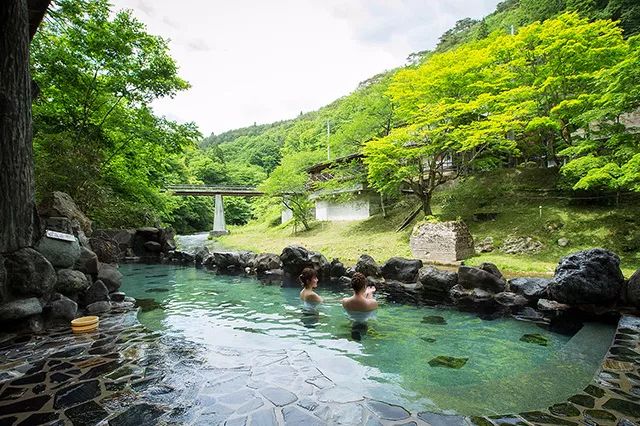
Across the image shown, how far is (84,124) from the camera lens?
42.3ft

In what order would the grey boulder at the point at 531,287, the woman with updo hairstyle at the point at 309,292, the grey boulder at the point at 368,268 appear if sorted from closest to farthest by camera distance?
the woman with updo hairstyle at the point at 309,292, the grey boulder at the point at 531,287, the grey boulder at the point at 368,268

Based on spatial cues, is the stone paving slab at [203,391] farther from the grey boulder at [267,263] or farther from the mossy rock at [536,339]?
the grey boulder at [267,263]

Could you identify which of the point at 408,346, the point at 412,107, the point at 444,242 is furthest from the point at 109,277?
the point at 412,107

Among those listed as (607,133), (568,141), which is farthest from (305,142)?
(607,133)

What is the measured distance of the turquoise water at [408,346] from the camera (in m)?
3.69

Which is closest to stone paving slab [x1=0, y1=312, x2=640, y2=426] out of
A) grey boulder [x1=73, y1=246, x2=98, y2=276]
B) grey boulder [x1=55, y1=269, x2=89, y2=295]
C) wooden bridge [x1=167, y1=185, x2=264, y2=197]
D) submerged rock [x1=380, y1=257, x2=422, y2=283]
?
grey boulder [x1=55, y1=269, x2=89, y2=295]

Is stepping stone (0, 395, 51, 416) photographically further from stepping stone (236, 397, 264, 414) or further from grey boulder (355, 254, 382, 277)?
grey boulder (355, 254, 382, 277)

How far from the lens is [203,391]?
11.0 feet

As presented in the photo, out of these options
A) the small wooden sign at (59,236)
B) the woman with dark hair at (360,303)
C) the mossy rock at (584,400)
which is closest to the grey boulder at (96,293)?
the small wooden sign at (59,236)

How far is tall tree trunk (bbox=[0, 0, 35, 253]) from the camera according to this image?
4531 mm

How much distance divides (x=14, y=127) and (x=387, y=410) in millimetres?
5994

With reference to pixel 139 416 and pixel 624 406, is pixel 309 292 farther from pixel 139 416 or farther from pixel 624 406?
pixel 624 406

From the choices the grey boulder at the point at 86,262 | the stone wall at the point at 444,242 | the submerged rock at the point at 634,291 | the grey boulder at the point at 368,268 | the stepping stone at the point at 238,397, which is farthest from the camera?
the stone wall at the point at 444,242

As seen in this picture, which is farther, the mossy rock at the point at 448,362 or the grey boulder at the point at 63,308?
the grey boulder at the point at 63,308
